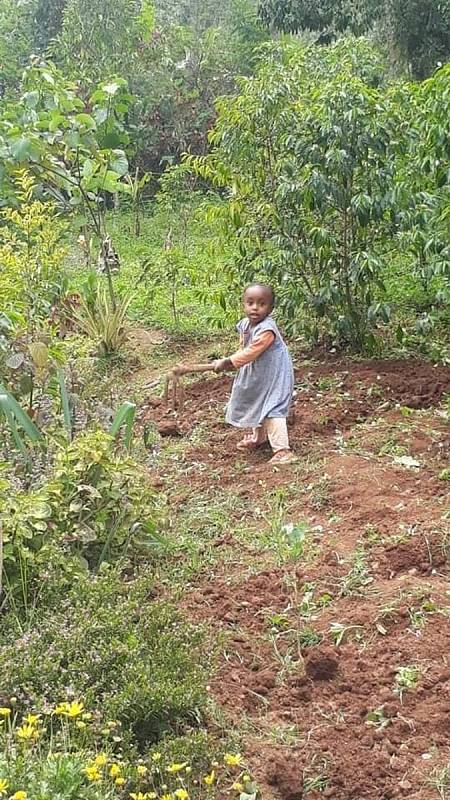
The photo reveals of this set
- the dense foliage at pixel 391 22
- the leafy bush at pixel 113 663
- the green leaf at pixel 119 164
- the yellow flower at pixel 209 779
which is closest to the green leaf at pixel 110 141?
the green leaf at pixel 119 164

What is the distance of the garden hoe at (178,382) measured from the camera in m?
4.25

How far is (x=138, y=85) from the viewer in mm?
14875

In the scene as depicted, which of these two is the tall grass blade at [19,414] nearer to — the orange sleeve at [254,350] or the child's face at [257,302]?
the orange sleeve at [254,350]

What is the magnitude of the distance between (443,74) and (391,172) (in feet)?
2.71

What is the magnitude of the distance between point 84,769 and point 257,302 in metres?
2.89

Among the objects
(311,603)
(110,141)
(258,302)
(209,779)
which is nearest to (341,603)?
(311,603)

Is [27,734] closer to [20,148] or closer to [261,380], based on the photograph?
[261,380]

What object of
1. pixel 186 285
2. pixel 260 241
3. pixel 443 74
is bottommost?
pixel 186 285

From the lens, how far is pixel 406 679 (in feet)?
8.10

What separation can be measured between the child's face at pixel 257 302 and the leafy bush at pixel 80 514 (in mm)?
1345

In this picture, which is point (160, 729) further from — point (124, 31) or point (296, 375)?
point (124, 31)

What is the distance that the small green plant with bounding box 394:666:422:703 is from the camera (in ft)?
7.97

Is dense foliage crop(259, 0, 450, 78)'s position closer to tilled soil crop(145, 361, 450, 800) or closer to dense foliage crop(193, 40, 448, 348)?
dense foliage crop(193, 40, 448, 348)

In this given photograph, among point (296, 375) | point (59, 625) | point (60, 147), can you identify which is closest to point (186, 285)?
point (60, 147)
